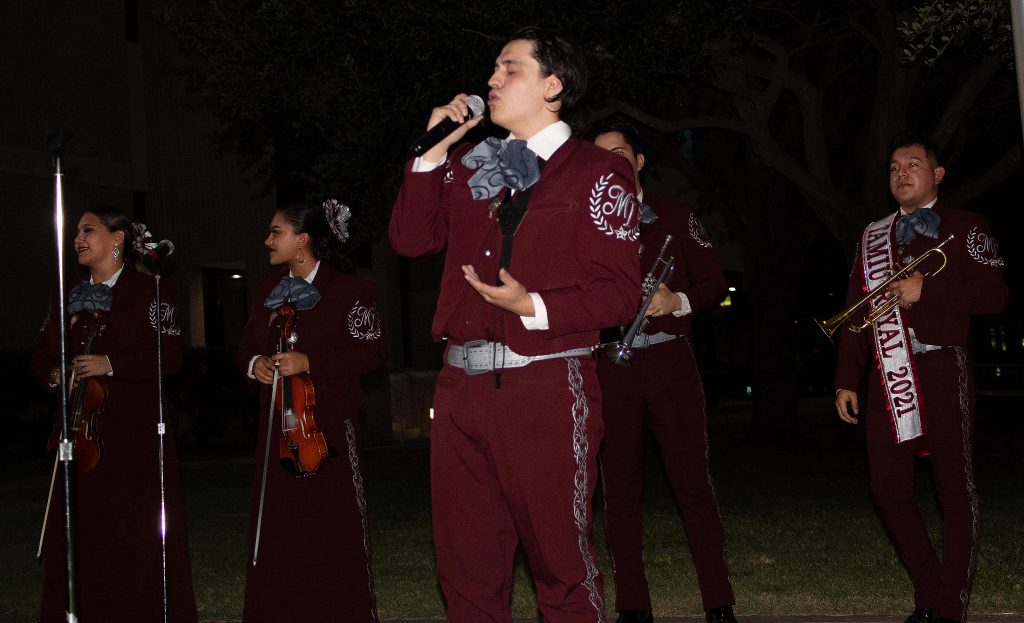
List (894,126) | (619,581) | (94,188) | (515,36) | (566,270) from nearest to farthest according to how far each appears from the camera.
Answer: (566,270) → (515,36) → (619,581) → (894,126) → (94,188)

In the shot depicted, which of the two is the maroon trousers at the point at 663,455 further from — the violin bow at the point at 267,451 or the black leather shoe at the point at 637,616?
the violin bow at the point at 267,451

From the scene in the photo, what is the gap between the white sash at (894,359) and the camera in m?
5.68

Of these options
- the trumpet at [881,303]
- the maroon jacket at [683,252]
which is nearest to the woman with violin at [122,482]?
the maroon jacket at [683,252]

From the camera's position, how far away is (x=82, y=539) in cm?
614

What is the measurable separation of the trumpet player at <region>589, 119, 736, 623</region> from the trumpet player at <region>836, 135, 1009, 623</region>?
74cm

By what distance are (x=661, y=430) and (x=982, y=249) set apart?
167 cm

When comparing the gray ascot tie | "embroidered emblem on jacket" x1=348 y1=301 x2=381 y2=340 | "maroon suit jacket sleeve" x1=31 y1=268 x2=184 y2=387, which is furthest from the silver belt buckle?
the gray ascot tie

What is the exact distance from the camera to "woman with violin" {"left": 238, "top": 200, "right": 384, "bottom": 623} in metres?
5.86

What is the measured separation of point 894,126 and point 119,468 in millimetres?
11942

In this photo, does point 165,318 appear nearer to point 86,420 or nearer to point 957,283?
point 86,420

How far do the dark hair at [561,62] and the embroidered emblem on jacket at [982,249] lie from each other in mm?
2568

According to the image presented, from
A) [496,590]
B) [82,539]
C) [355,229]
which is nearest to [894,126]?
→ [355,229]

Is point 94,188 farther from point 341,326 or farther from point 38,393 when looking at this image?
point 341,326

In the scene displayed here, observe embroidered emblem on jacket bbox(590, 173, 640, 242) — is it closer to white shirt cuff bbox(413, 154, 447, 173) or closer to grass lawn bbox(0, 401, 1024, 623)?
white shirt cuff bbox(413, 154, 447, 173)
